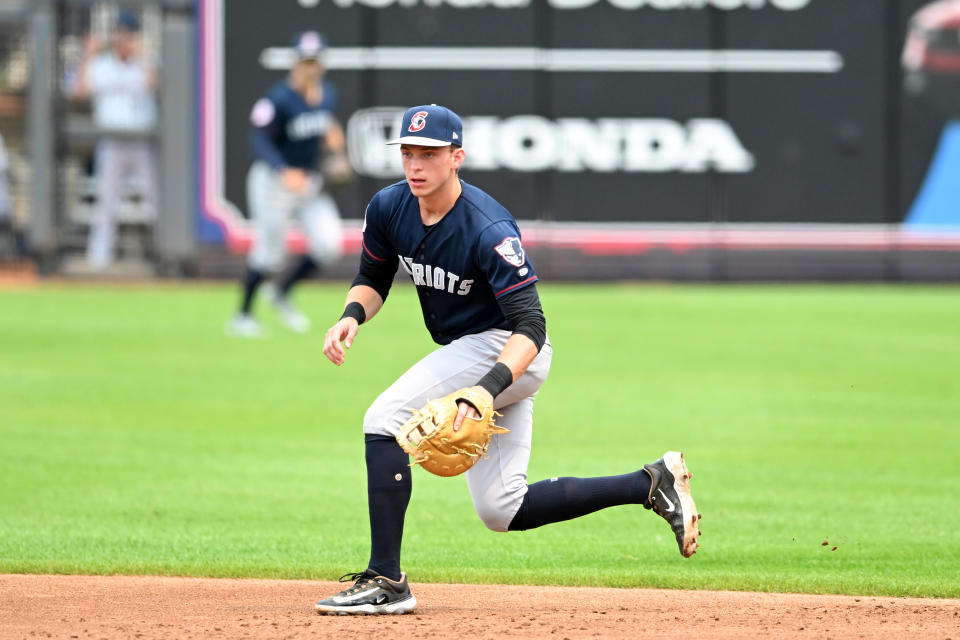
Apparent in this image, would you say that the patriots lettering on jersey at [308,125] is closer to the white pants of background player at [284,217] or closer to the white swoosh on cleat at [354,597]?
the white pants of background player at [284,217]

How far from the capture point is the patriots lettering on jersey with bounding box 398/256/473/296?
Result: 541 centimetres

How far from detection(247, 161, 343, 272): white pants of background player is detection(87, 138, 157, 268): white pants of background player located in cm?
597

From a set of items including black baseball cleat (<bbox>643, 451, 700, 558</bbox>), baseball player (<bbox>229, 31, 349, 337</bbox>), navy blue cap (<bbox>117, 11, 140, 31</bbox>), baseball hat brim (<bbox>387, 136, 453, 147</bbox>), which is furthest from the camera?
navy blue cap (<bbox>117, 11, 140, 31</bbox>)

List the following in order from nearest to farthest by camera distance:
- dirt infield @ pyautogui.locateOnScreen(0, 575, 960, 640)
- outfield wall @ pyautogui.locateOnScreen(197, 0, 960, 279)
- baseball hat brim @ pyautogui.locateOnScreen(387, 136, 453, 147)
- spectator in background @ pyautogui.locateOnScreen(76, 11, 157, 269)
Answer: dirt infield @ pyautogui.locateOnScreen(0, 575, 960, 640)
baseball hat brim @ pyautogui.locateOnScreen(387, 136, 453, 147)
spectator in background @ pyautogui.locateOnScreen(76, 11, 157, 269)
outfield wall @ pyautogui.locateOnScreen(197, 0, 960, 279)

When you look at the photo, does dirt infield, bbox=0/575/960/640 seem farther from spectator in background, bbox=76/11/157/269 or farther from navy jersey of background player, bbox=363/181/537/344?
spectator in background, bbox=76/11/157/269

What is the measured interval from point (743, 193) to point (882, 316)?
4.66m

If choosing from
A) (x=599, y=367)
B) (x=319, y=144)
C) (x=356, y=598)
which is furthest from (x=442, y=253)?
(x=319, y=144)

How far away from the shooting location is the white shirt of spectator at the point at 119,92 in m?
20.7

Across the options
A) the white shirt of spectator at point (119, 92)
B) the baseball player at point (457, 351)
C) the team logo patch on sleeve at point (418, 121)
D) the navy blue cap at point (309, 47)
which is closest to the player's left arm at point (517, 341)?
the baseball player at point (457, 351)

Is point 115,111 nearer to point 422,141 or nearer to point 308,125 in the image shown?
point 308,125

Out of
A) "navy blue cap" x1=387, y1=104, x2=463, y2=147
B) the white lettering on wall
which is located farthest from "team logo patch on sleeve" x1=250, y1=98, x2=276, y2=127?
"navy blue cap" x1=387, y1=104, x2=463, y2=147

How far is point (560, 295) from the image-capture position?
19.5 metres

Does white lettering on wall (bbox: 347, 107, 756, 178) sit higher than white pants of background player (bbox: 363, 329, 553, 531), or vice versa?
white lettering on wall (bbox: 347, 107, 756, 178)

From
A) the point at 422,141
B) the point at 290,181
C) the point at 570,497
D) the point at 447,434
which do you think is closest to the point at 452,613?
the point at 570,497
